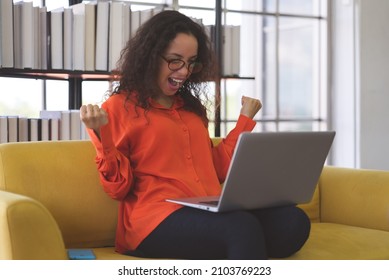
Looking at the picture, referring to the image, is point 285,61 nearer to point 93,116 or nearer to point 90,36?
point 90,36

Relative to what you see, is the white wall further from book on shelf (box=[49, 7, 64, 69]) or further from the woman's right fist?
the woman's right fist

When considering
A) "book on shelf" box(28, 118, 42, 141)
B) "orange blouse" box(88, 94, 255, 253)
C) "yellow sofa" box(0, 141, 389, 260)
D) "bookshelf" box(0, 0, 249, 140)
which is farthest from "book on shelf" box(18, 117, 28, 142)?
"orange blouse" box(88, 94, 255, 253)

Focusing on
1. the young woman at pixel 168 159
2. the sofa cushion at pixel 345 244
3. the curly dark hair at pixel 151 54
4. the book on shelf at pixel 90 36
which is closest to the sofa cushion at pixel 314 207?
the sofa cushion at pixel 345 244

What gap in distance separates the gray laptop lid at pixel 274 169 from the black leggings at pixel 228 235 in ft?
0.15

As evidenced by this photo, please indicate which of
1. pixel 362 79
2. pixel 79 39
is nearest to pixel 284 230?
pixel 79 39

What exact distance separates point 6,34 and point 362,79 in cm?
248

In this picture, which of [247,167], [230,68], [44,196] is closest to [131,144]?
[44,196]

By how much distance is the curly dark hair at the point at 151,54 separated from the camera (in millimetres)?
2131

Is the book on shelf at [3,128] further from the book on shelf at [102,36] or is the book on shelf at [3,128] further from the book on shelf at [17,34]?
the book on shelf at [102,36]

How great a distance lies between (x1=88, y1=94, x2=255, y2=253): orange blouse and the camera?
199cm

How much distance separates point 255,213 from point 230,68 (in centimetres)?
144

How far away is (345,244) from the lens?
2.18 metres
